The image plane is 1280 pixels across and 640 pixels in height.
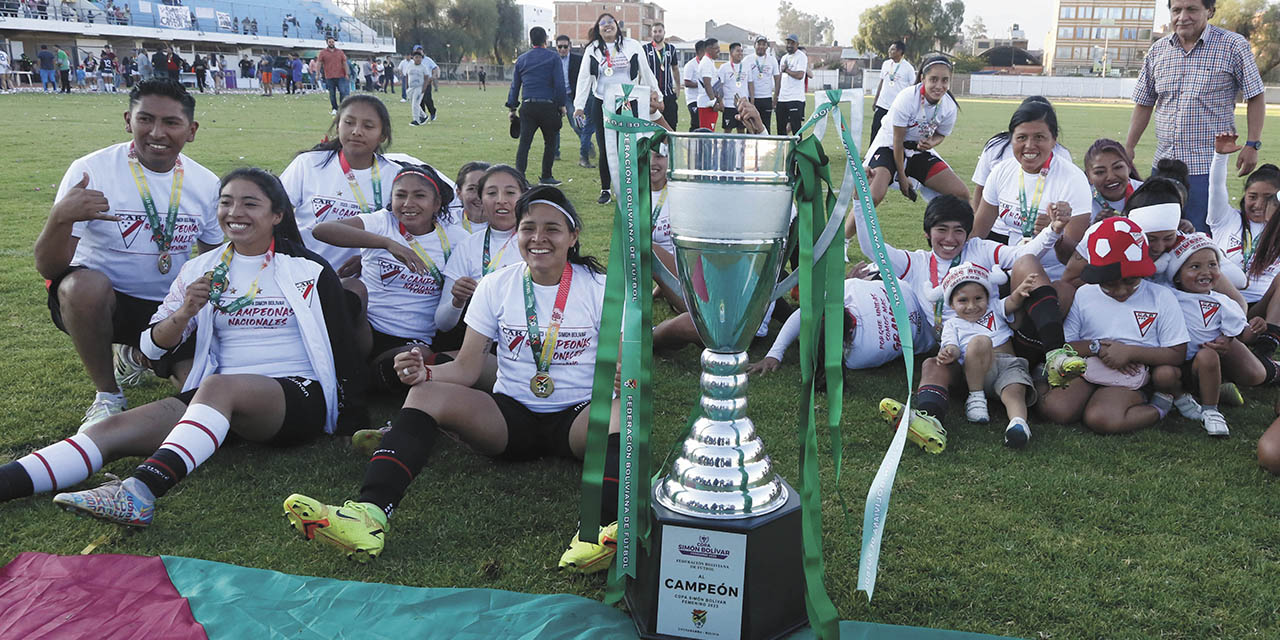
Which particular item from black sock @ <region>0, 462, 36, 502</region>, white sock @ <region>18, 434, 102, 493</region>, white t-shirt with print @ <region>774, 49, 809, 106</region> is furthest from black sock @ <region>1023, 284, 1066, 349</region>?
white t-shirt with print @ <region>774, 49, 809, 106</region>

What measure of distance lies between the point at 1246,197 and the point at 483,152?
10364 mm

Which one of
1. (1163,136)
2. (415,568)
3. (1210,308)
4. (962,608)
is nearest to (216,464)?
(415,568)

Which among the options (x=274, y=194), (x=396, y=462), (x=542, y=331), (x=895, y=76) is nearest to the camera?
(x=396, y=462)

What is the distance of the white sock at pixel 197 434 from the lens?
2.70 metres

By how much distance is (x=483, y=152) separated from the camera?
43.7ft

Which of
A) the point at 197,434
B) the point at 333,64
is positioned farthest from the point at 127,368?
the point at 333,64

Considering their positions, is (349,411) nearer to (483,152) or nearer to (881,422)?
(881,422)

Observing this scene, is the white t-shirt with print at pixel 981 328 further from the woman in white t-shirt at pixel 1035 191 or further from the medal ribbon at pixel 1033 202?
the medal ribbon at pixel 1033 202

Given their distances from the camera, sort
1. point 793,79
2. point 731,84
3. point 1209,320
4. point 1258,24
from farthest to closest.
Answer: point 1258,24 < point 731,84 < point 793,79 < point 1209,320

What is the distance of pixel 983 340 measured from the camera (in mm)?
3664

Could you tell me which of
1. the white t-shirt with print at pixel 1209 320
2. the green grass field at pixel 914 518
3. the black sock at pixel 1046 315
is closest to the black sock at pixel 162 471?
the green grass field at pixel 914 518

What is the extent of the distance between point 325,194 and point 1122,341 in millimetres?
3490

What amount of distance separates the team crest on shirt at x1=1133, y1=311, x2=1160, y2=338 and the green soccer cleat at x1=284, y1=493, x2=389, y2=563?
3026mm

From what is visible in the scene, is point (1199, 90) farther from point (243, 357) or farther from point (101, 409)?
point (101, 409)
